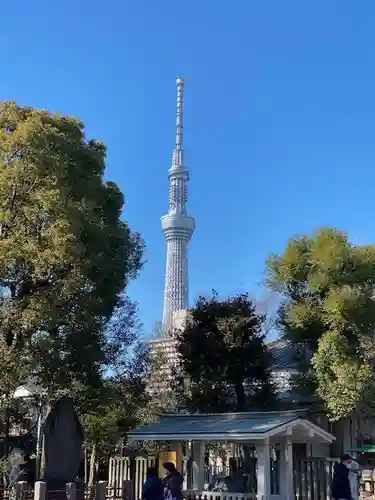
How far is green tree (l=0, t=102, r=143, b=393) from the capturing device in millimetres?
13953

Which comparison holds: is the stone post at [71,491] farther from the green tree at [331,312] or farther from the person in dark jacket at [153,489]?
the green tree at [331,312]

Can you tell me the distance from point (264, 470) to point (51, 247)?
669cm

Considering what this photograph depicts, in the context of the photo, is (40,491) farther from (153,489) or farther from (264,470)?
(264,470)

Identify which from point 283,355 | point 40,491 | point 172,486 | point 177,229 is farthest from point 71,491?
point 177,229

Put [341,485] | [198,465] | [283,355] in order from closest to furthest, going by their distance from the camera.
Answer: [341,485], [198,465], [283,355]

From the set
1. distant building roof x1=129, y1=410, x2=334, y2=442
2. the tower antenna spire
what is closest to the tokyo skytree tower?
the tower antenna spire

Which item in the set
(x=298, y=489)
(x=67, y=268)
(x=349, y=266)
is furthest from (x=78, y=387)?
(x=349, y=266)

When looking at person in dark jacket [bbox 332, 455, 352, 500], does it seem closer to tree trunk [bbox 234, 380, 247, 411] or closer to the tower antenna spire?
tree trunk [bbox 234, 380, 247, 411]

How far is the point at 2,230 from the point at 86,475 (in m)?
9.61

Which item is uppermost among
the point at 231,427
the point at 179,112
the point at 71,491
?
the point at 179,112

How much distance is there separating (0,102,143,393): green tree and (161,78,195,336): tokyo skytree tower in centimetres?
5798

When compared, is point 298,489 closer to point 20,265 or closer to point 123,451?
point 123,451

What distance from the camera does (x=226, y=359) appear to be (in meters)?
19.4

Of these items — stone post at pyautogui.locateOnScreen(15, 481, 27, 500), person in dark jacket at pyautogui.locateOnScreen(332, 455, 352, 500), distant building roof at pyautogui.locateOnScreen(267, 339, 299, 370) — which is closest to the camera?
person in dark jacket at pyautogui.locateOnScreen(332, 455, 352, 500)
